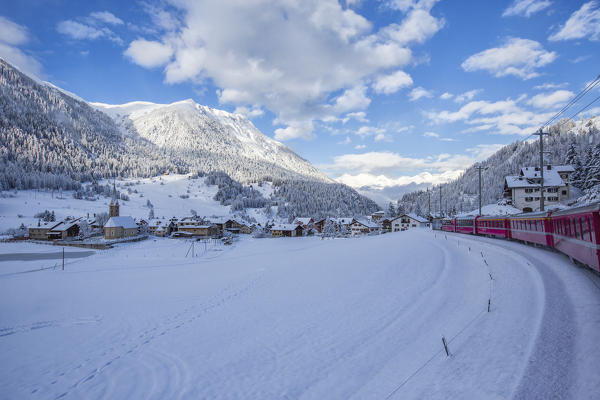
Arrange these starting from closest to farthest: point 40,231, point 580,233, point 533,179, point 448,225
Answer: point 580,233 → point 448,225 → point 533,179 → point 40,231

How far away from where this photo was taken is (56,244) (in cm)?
7369

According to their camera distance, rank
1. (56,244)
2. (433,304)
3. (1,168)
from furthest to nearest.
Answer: (1,168) → (56,244) → (433,304)

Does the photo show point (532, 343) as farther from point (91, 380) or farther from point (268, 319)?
point (91, 380)

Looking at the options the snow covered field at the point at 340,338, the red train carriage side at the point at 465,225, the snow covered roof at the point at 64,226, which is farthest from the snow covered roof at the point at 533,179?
the snow covered roof at the point at 64,226

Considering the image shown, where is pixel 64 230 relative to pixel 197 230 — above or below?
above

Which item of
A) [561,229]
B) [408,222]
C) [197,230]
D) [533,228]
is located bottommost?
[197,230]

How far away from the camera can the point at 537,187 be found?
65688mm

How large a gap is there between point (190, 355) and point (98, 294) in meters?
19.9

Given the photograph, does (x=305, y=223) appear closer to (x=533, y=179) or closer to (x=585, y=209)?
(x=533, y=179)

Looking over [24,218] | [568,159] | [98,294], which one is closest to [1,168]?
[24,218]

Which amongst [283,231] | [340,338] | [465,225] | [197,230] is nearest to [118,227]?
[197,230]

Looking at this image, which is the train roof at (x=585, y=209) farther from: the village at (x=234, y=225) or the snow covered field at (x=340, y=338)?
the village at (x=234, y=225)

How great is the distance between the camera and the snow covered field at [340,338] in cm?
706

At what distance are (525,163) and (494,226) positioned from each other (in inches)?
4672
